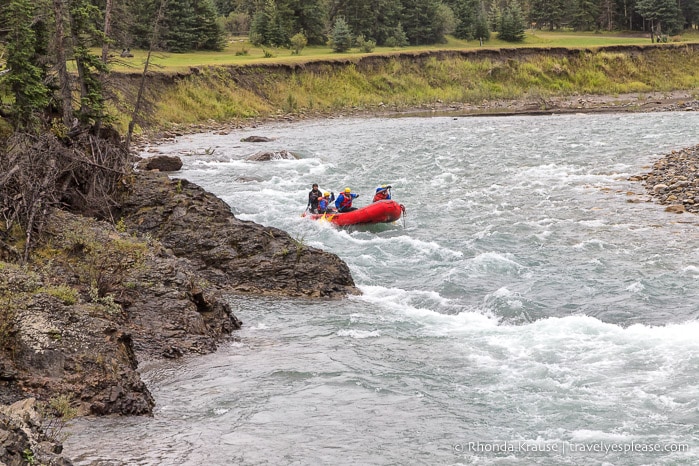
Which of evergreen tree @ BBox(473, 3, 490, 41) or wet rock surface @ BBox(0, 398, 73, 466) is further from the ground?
evergreen tree @ BBox(473, 3, 490, 41)

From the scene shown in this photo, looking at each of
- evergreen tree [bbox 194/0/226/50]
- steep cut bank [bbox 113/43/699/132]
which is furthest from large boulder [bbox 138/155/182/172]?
evergreen tree [bbox 194/0/226/50]

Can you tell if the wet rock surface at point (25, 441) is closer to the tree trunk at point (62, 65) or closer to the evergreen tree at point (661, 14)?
the tree trunk at point (62, 65)

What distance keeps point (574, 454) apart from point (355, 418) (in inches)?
113

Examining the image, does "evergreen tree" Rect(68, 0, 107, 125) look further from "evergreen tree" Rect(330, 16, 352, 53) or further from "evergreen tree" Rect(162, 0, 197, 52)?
"evergreen tree" Rect(330, 16, 352, 53)

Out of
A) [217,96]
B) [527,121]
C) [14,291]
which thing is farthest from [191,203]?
[217,96]

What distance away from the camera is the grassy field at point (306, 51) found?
56219 mm

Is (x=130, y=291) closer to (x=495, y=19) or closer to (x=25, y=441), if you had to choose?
(x=25, y=441)

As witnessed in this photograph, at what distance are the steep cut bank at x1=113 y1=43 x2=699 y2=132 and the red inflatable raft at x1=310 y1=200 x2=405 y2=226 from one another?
23.5m

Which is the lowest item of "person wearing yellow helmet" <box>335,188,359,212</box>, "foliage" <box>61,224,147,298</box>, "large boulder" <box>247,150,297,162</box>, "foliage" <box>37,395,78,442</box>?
"large boulder" <box>247,150,297,162</box>

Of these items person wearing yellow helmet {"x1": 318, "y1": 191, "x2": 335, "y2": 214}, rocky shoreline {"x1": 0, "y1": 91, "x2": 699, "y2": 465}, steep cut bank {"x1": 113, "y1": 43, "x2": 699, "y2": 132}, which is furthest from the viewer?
steep cut bank {"x1": 113, "y1": 43, "x2": 699, "y2": 132}

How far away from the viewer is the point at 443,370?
12.4 metres

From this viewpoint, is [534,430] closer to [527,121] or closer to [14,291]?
[14,291]

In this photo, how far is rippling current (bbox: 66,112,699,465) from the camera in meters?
9.71

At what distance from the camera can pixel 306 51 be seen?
230ft
